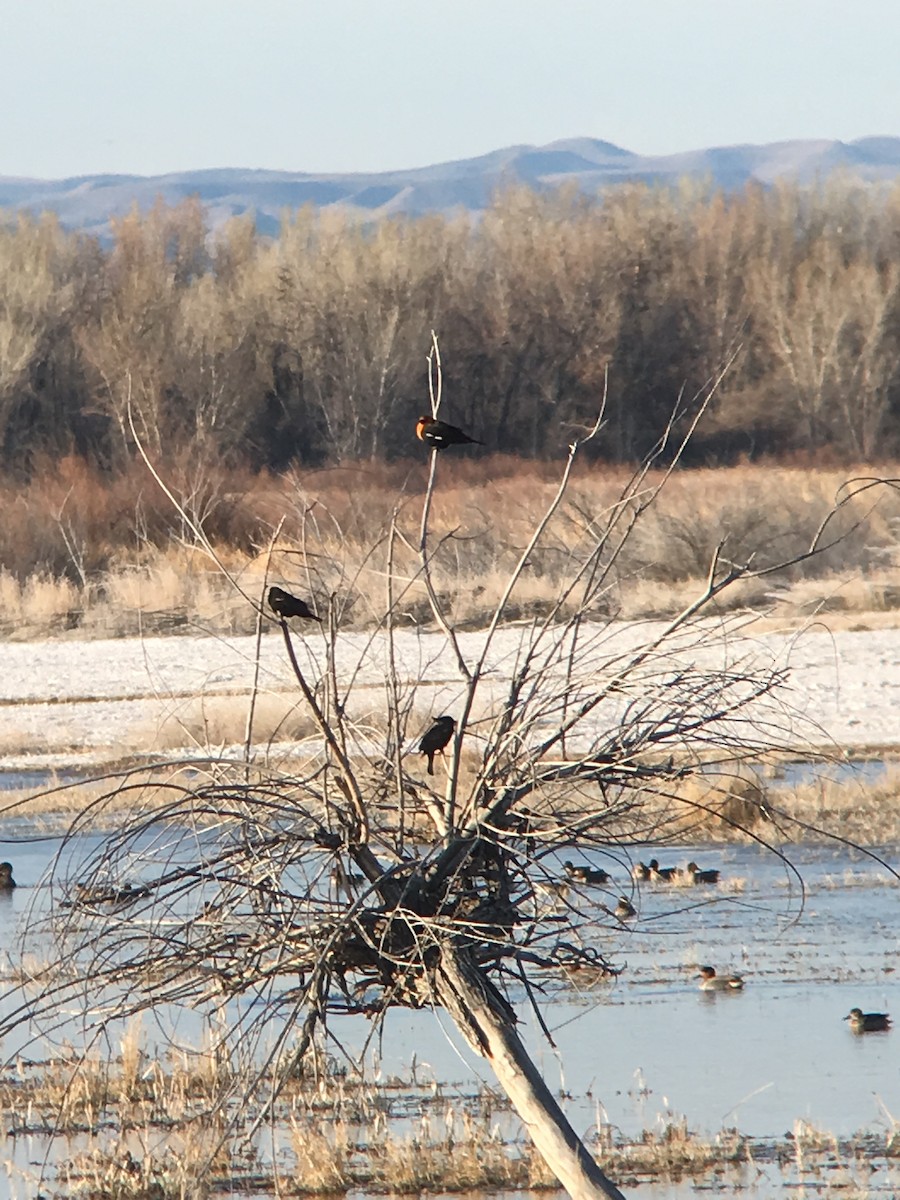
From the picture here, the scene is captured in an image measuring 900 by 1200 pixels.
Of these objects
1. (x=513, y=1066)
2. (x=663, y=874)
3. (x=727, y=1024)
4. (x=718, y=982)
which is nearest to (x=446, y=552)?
(x=663, y=874)

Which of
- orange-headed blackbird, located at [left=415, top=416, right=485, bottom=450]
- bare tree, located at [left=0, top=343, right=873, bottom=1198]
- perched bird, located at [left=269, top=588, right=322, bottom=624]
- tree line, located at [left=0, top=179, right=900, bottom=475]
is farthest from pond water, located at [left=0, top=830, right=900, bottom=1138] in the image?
tree line, located at [left=0, top=179, right=900, bottom=475]

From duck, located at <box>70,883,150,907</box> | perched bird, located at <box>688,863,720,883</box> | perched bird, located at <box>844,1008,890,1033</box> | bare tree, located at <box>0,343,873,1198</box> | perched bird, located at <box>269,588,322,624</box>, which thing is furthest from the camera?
perched bird, located at <box>688,863,720,883</box>

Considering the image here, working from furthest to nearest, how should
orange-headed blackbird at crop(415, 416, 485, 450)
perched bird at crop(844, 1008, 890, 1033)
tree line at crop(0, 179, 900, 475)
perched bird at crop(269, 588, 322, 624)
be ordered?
tree line at crop(0, 179, 900, 475) < perched bird at crop(844, 1008, 890, 1033) < orange-headed blackbird at crop(415, 416, 485, 450) < perched bird at crop(269, 588, 322, 624)

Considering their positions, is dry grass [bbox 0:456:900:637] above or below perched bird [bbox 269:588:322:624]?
below

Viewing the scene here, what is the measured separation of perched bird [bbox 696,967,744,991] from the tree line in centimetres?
3535

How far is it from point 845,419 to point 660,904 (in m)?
46.7

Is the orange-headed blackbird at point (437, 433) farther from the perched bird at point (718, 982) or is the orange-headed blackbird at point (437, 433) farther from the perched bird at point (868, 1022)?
the perched bird at point (718, 982)

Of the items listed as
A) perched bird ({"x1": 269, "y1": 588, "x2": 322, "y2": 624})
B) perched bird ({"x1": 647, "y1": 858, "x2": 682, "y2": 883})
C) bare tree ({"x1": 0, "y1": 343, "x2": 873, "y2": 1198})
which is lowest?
perched bird ({"x1": 647, "y1": 858, "x2": 682, "y2": 883})

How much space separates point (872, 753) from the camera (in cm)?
1633

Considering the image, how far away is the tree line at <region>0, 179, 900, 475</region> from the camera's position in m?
49.2

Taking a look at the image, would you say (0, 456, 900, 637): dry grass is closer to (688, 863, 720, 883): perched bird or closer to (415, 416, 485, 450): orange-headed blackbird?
(688, 863, 720, 883): perched bird

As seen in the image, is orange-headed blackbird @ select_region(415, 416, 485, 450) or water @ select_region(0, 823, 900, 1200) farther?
water @ select_region(0, 823, 900, 1200)

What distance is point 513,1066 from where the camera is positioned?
5547 mm

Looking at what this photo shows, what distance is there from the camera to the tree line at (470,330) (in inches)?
1938
